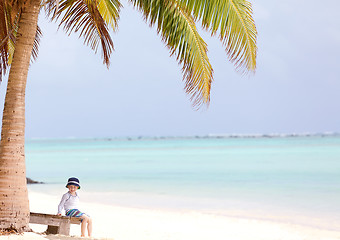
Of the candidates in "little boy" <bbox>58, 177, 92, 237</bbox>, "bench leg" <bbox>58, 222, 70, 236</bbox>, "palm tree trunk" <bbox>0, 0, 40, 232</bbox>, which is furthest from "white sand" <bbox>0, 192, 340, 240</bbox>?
"palm tree trunk" <bbox>0, 0, 40, 232</bbox>

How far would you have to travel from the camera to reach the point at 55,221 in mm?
7785

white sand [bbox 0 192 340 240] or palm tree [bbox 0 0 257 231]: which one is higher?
palm tree [bbox 0 0 257 231]

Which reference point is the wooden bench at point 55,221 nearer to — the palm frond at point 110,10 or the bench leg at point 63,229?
the bench leg at point 63,229

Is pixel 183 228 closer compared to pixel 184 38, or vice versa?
pixel 184 38

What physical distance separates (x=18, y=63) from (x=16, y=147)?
1.10m

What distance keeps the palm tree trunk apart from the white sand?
8.84ft

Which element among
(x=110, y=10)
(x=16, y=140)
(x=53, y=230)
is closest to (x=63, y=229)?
(x=53, y=230)

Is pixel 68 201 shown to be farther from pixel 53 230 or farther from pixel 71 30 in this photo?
pixel 71 30

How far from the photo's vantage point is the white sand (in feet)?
35.6

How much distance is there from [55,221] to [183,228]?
5054 mm

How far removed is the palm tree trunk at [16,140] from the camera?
735cm

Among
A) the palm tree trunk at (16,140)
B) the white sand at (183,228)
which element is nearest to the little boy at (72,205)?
the palm tree trunk at (16,140)

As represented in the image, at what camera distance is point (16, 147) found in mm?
7410

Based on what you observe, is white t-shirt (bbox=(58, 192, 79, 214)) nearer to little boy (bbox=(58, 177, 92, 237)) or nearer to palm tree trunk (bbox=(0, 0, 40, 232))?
little boy (bbox=(58, 177, 92, 237))
